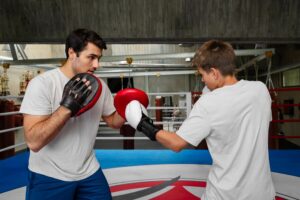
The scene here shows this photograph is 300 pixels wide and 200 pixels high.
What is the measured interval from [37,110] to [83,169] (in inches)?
14.9

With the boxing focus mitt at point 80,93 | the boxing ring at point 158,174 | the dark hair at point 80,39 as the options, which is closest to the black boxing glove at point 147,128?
the boxing focus mitt at point 80,93

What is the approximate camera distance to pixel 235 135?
1.15 m

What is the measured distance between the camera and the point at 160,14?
341 cm

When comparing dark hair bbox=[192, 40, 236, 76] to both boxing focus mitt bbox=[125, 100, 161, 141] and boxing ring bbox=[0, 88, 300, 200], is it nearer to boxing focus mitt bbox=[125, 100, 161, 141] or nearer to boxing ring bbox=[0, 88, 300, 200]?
boxing focus mitt bbox=[125, 100, 161, 141]

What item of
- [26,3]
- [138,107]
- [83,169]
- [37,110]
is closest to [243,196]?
[138,107]

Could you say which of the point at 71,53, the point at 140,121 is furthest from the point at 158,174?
the point at 71,53

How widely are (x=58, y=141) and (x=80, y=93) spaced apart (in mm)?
287

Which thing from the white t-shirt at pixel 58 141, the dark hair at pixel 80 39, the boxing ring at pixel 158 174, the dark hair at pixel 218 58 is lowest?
the boxing ring at pixel 158 174

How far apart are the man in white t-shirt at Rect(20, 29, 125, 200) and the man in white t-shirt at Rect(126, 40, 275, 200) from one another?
475 millimetres

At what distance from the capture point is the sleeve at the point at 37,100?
1.25 metres

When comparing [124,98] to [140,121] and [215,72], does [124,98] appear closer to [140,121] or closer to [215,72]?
[140,121]

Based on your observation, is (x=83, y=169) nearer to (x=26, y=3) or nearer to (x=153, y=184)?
(x=153, y=184)

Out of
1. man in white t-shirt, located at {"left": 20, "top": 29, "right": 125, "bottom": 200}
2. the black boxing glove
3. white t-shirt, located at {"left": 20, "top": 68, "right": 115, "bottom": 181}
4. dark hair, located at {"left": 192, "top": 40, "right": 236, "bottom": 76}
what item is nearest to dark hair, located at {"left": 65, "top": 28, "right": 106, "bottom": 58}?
man in white t-shirt, located at {"left": 20, "top": 29, "right": 125, "bottom": 200}

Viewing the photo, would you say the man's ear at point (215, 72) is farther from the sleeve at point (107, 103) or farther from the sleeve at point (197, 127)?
the sleeve at point (107, 103)
